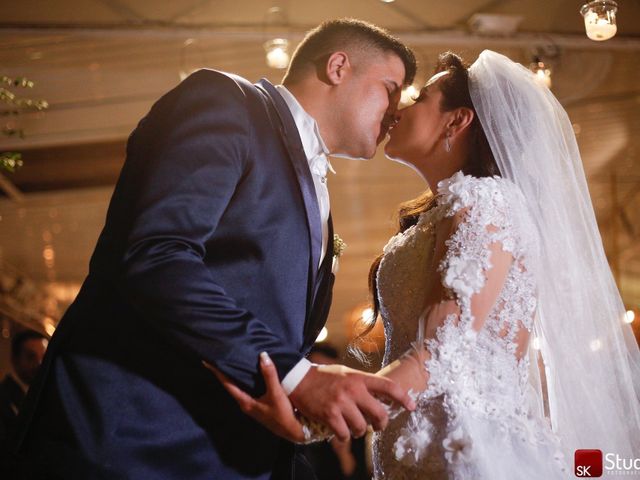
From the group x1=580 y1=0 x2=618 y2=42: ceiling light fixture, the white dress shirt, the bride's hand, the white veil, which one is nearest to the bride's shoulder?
the white veil

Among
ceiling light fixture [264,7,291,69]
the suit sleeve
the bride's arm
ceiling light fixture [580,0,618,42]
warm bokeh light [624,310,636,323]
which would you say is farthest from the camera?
ceiling light fixture [264,7,291,69]

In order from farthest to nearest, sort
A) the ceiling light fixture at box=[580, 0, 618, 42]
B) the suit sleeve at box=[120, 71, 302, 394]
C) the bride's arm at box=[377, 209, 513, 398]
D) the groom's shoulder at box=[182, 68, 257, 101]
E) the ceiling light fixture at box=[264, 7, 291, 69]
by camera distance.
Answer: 1. the ceiling light fixture at box=[264, 7, 291, 69]
2. the ceiling light fixture at box=[580, 0, 618, 42]
3. the bride's arm at box=[377, 209, 513, 398]
4. the groom's shoulder at box=[182, 68, 257, 101]
5. the suit sleeve at box=[120, 71, 302, 394]

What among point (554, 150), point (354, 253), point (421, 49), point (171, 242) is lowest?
point (354, 253)

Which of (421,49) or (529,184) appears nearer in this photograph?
(529,184)

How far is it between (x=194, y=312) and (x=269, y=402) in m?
0.28

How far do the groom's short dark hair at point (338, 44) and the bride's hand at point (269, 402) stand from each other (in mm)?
1093

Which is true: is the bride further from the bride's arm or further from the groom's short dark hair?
the groom's short dark hair

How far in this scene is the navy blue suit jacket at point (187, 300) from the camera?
1.54 metres

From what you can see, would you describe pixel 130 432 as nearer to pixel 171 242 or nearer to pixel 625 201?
pixel 171 242

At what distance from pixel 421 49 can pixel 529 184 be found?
15.4 feet

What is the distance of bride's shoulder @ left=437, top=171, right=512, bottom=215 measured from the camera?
7.52 feet

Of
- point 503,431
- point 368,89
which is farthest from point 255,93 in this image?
point 503,431

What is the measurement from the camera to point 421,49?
688 centimetres

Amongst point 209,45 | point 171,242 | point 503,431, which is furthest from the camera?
point 209,45
